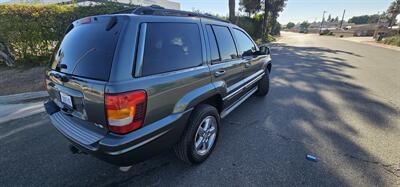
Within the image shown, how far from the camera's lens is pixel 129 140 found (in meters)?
1.77

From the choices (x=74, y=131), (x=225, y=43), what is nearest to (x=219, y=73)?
(x=225, y=43)

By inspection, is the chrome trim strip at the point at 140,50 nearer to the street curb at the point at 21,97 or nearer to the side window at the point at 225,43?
the side window at the point at 225,43

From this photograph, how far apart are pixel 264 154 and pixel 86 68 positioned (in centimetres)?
242

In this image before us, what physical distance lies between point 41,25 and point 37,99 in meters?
3.71

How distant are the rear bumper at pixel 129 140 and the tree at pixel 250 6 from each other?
28499mm

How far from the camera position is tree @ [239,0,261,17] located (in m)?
26.9

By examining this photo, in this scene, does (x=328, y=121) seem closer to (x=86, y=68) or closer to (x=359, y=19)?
(x=86, y=68)

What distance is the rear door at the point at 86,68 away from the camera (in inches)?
69.7

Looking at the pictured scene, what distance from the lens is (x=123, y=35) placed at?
1776 millimetres

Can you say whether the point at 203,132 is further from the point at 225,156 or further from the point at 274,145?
the point at 274,145

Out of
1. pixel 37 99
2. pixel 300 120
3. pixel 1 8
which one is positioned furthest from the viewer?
pixel 1 8

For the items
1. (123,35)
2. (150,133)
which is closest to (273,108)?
(150,133)

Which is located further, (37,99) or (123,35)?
(37,99)

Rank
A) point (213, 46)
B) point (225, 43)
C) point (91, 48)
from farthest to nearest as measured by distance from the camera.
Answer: point (225, 43)
point (213, 46)
point (91, 48)
